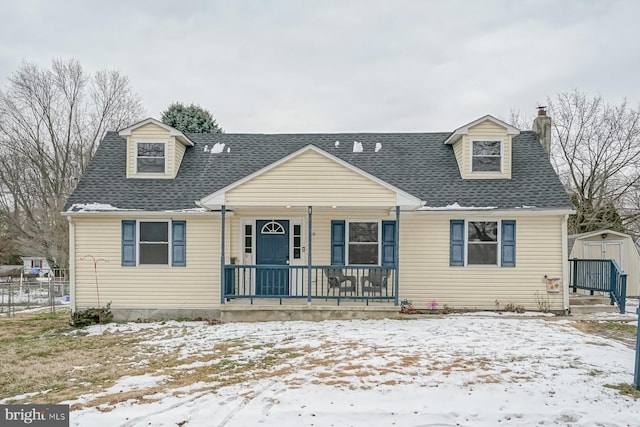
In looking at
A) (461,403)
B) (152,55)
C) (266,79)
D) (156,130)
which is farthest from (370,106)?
(461,403)

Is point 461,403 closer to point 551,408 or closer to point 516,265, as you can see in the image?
point 551,408

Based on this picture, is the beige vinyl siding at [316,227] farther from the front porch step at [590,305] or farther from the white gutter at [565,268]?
the front porch step at [590,305]

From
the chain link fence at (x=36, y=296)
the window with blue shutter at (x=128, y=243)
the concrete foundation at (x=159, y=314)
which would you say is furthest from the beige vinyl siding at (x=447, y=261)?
the chain link fence at (x=36, y=296)

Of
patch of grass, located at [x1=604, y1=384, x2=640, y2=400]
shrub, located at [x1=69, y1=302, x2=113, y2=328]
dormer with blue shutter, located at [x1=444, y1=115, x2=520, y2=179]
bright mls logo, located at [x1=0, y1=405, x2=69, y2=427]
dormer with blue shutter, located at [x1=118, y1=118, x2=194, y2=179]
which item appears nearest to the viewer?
bright mls logo, located at [x1=0, y1=405, x2=69, y2=427]

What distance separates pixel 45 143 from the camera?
29.6 metres

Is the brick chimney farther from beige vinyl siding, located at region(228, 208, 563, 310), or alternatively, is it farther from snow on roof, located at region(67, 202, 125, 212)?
snow on roof, located at region(67, 202, 125, 212)

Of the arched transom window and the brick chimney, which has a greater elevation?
the brick chimney

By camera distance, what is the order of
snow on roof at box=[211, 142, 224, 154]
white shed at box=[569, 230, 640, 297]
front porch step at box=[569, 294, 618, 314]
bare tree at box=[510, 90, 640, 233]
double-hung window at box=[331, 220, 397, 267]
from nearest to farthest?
front porch step at box=[569, 294, 618, 314] → double-hung window at box=[331, 220, 397, 267] → snow on roof at box=[211, 142, 224, 154] → white shed at box=[569, 230, 640, 297] → bare tree at box=[510, 90, 640, 233]

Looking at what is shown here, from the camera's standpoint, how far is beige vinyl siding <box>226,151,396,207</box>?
443 inches

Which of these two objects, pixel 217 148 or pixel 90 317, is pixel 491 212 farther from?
pixel 90 317

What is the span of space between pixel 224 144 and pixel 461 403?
11.4 meters

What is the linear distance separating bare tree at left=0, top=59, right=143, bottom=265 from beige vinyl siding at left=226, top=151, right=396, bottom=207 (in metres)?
21.9

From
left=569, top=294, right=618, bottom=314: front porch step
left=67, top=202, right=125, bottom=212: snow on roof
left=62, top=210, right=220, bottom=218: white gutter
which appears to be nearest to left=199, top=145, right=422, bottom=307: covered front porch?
left=62, top=210, right=220, bottom=218: white gutter

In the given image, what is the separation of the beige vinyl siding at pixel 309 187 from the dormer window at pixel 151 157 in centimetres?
336
